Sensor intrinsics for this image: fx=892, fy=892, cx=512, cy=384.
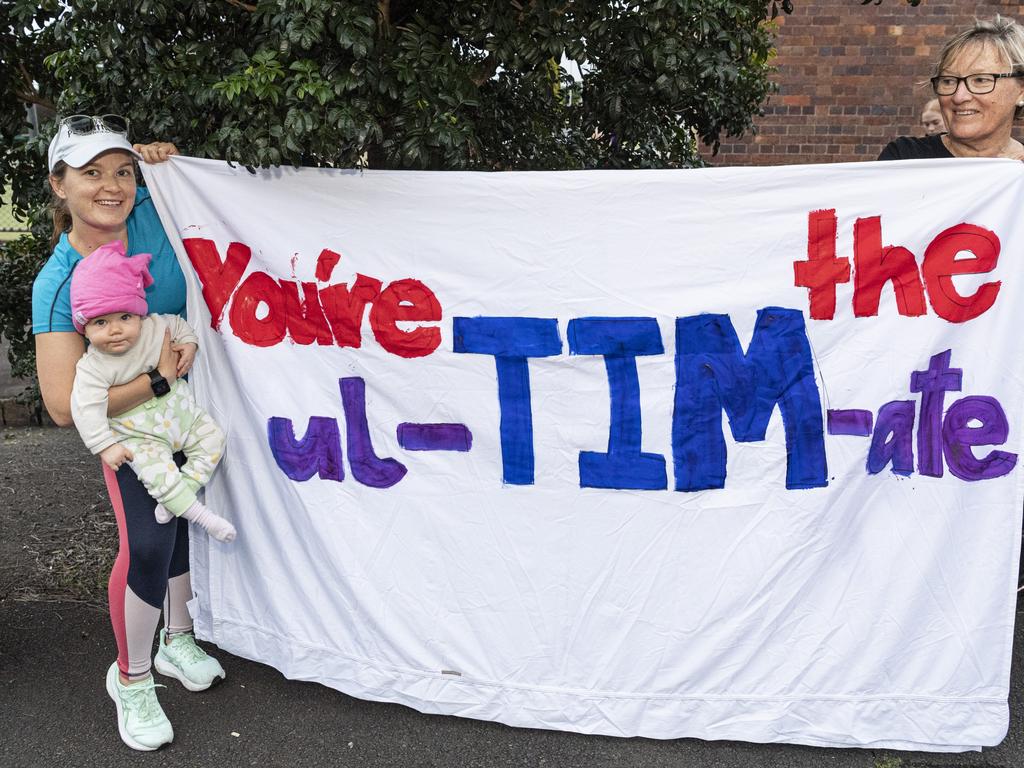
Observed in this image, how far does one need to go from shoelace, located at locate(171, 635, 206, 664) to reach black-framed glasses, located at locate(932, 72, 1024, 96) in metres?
2.93

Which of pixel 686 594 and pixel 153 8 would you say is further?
pixel 686 594

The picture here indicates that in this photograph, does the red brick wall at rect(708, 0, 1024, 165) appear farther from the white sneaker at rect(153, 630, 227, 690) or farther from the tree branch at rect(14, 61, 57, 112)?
the white sneaker at rect(153, 630, 227, 690)

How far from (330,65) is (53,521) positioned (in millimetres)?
3036

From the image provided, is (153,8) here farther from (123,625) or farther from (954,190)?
(954,190)

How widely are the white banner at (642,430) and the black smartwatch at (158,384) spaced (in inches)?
11.4

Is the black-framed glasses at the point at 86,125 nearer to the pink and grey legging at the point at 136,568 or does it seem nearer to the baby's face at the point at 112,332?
the baby's face at the point at 112,332

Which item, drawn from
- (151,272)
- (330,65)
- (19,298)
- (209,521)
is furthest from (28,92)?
(209,521)

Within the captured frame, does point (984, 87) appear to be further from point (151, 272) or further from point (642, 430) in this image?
point (151, 272)

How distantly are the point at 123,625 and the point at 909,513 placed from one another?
2.29m

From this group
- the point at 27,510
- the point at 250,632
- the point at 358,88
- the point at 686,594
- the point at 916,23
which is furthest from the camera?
the point at 916,23

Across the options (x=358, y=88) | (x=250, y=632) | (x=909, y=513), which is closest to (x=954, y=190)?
(x=909, y=513)

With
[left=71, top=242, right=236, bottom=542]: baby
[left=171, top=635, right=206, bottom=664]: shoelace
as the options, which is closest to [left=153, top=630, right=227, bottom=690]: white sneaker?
[left=171, top=635, right=206, bottom=664]: shoelace

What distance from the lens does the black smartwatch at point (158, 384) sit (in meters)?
2.52

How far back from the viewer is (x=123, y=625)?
2.61m
